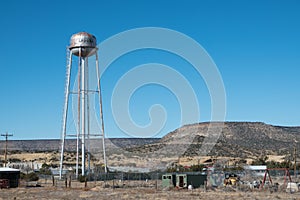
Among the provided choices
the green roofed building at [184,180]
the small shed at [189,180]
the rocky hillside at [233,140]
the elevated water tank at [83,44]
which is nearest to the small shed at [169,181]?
the green roofed building at [184,180]

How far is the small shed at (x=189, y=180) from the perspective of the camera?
40.0 metres

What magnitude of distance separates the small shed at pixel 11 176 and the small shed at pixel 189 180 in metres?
13.9

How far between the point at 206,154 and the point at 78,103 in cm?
5345

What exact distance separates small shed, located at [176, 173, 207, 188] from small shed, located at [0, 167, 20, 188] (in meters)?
13.9

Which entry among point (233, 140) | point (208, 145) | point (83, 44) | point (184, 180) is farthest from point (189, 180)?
point (233, 140)

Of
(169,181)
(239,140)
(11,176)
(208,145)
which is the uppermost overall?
(239,140)

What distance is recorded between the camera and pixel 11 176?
44.0 m

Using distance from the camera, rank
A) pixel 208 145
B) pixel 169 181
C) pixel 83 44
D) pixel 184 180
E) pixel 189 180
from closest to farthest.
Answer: pixel 189 180 → pixel 184 180 → pixel 169 181 → pixel 83 44 → pixel 208 145

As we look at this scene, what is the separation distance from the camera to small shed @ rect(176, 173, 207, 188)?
4000 cm

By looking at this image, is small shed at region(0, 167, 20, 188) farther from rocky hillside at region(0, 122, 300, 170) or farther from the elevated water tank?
rocky hillside at region(0, 122, 300, 170)

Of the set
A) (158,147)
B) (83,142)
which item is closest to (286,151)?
(158,147)

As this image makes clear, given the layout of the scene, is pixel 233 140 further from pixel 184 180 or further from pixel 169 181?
pixel 184 180

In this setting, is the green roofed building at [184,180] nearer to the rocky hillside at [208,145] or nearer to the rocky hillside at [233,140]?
the rocky hillside at [208,145]

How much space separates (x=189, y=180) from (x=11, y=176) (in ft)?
50.0
